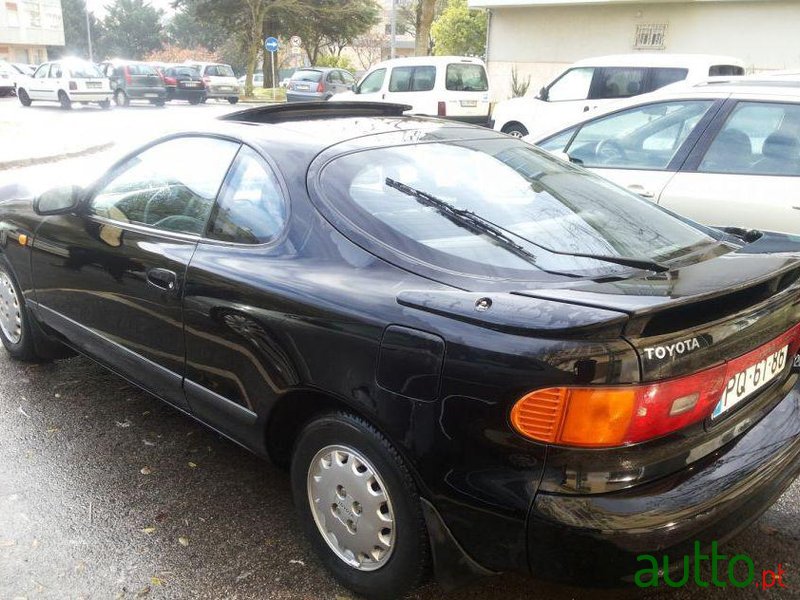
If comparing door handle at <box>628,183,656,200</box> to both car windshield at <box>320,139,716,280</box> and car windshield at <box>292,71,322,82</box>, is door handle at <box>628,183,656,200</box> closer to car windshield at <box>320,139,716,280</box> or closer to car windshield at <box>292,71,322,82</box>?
car windshield at <box>320,139,716,280</box>

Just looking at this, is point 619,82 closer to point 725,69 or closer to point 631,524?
point 725,69

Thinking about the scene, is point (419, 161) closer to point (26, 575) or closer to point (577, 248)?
point (577, 248)

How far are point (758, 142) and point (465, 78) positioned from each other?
1283 centimetres

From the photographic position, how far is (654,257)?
2443 mm

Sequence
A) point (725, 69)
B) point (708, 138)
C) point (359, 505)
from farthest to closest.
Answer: point (725, 69) < point (708, 138) < point (359, 505)

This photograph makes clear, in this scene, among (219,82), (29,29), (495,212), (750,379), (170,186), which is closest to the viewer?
(750,379)

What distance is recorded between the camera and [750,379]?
2156 millimetres

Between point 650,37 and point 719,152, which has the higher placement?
point 650,37

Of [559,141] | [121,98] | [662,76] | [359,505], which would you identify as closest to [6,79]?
[121,98]

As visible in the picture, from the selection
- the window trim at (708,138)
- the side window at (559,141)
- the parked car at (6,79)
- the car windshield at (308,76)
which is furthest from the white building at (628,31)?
the parked car at (6,79)

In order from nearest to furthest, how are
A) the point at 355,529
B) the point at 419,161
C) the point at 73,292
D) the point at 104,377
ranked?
the point at 355,529 < the point at 419,161 < the point at 73,292 < the point at 104,377

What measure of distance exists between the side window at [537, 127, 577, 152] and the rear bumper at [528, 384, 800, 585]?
376 cm

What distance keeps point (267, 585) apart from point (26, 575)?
83 centimetres

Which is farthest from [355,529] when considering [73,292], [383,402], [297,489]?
[73,292]
